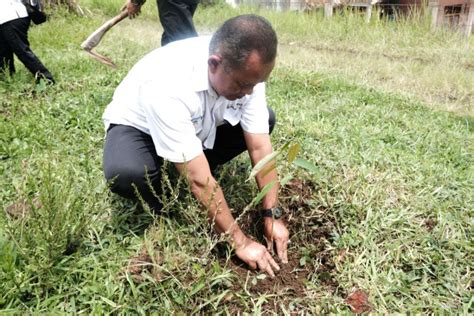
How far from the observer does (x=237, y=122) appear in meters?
2.09

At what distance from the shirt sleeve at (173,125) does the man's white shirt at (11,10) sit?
259cm

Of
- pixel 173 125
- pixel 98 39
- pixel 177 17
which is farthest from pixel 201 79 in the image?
pixel 98 39

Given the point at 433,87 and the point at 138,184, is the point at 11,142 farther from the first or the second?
the point at 433,87

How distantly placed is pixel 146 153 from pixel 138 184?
0.16 meters

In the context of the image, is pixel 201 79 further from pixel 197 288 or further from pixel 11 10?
pixel 11 10

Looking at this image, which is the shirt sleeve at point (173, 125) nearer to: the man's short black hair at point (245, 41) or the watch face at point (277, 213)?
the man's short black hair at point (245, 41)

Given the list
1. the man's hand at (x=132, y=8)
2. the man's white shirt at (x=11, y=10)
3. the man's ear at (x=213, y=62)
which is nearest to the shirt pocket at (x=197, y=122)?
the man's ear at (x=213, y=62)

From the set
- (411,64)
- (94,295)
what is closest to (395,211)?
(94,295)

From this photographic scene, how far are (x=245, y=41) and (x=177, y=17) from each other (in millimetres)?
2357

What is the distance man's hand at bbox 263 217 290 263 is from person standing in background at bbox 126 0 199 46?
2355 mm

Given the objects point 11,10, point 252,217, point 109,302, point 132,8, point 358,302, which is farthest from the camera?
point 132,8

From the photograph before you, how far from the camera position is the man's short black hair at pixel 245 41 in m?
1.56

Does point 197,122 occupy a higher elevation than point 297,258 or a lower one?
higher

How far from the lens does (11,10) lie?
141 inches
